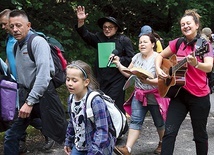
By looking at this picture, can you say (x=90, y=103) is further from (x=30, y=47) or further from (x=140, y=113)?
(x=140, y=113)

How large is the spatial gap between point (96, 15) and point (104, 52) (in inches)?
117

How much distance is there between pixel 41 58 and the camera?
3840 mm

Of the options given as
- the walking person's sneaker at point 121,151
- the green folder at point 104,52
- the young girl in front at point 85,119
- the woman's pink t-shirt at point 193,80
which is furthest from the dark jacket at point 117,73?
the young girl in front at point 85,119

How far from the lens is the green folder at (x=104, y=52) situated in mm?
5156

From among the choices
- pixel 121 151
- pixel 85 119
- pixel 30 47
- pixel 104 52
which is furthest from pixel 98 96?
pixel 104 52

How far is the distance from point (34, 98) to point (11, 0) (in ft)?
9.42

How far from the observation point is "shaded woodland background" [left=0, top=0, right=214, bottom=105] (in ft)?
23.7

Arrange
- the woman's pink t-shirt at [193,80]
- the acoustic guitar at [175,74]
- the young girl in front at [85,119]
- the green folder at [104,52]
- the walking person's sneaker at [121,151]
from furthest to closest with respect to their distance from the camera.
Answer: the green folder at [104,52]
the walking person's sneaker at [121,151]
the woman's pink t-shirt at [193,80]
the acoustic guitar at [175,74]
the young girl in front at [85,119]

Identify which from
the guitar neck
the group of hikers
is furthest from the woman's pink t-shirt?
the guitar neck

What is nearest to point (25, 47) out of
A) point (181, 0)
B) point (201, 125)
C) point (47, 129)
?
point (47, 129)

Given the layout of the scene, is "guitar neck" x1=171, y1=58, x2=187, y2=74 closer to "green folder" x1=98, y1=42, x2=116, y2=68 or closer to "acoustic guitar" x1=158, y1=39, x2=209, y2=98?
"acoustic guitar" x1=158, y1=39, x2=209, y2=98

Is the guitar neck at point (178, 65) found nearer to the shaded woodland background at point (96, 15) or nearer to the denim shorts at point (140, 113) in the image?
the denim shorts at point (140, 113)

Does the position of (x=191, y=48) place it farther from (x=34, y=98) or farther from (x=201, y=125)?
(x=34, y=98)

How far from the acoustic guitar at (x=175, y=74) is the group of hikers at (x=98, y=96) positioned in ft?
0.03
